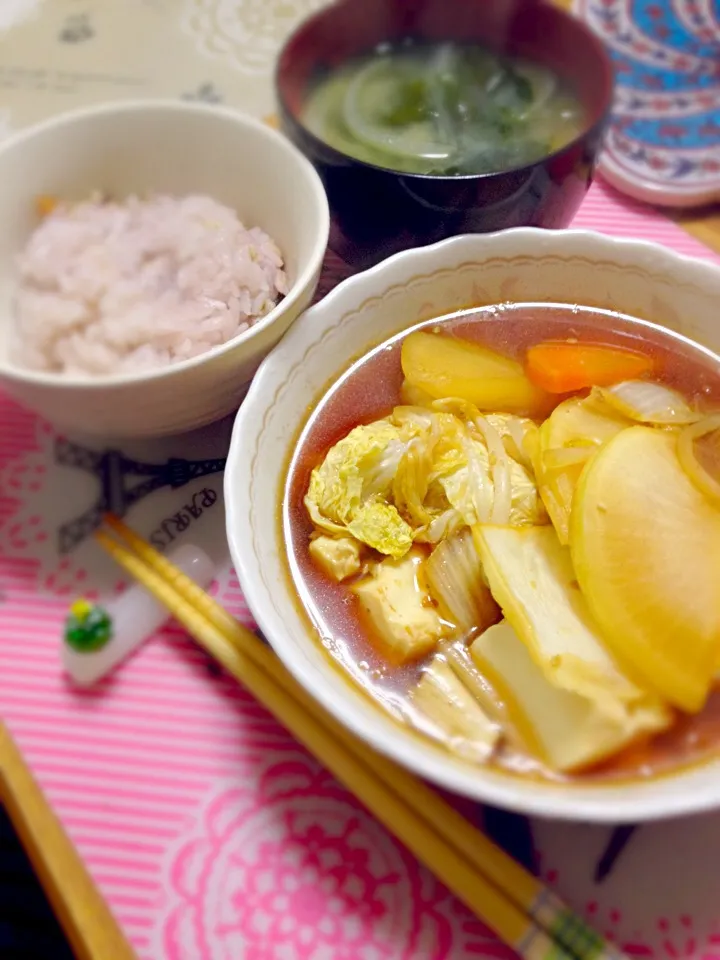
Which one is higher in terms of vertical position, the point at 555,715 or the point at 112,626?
the point at 555,715

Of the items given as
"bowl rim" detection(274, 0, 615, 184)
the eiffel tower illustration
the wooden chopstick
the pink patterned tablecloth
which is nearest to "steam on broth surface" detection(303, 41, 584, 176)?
"bowl rim" detection(274, 0, 615, 184)

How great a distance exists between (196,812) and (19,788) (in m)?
0.19

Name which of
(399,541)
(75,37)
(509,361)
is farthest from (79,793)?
(75,37)

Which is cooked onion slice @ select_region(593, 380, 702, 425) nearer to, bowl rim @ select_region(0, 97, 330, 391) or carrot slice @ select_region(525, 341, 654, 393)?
carrot slice @ select_region(525, 341, 654, 393)

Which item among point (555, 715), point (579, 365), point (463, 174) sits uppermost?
point (463, 174)

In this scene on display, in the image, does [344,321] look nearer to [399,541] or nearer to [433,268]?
[433,268]

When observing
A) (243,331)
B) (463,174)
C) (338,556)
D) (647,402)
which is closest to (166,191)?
(243,331)

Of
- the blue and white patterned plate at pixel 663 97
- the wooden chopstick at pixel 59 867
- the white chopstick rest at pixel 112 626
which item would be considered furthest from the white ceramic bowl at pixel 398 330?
the blue and white patterned plate at pixel 663 97

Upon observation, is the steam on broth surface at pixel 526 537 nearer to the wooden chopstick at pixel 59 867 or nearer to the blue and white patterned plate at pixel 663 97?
the wooden chopstick at pixel 59 867

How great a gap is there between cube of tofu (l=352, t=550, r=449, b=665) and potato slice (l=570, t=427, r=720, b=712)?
0.18 metres

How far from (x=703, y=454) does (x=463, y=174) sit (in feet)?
1.67

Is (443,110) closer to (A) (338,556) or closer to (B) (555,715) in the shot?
(A) (338,556)

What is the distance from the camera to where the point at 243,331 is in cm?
103

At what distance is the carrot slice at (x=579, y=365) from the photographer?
1.02 metres
